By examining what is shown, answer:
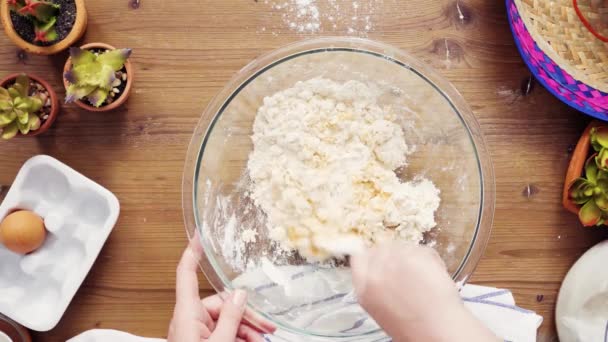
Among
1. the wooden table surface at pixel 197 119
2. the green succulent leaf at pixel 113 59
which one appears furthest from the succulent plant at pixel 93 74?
the wooden table surface at pixel 197 119

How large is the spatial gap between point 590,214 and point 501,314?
253 mm

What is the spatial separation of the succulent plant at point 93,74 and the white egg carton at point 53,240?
6.5 inches

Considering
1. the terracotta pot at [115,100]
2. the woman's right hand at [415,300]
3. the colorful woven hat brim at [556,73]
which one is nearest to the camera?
the woman's right hand at [415,300]

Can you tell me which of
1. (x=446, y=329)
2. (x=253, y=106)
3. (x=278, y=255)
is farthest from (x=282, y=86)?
(x=446, y=329)

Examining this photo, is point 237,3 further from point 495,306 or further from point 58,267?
point 495,306

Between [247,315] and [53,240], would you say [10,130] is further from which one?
[247,315]

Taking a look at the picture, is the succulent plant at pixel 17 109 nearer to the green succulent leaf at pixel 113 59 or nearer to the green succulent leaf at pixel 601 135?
the green succulent leaf at pixel 113 59

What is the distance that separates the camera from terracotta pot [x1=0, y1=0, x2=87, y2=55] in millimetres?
1082

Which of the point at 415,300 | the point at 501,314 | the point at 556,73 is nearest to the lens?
the point at 415,300

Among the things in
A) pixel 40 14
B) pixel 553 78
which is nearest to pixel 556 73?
pixel 553 78

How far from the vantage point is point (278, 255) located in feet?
3.61

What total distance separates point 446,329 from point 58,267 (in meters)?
0.79

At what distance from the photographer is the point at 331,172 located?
105 centimetres

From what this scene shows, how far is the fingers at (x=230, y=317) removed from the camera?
1.01 m
